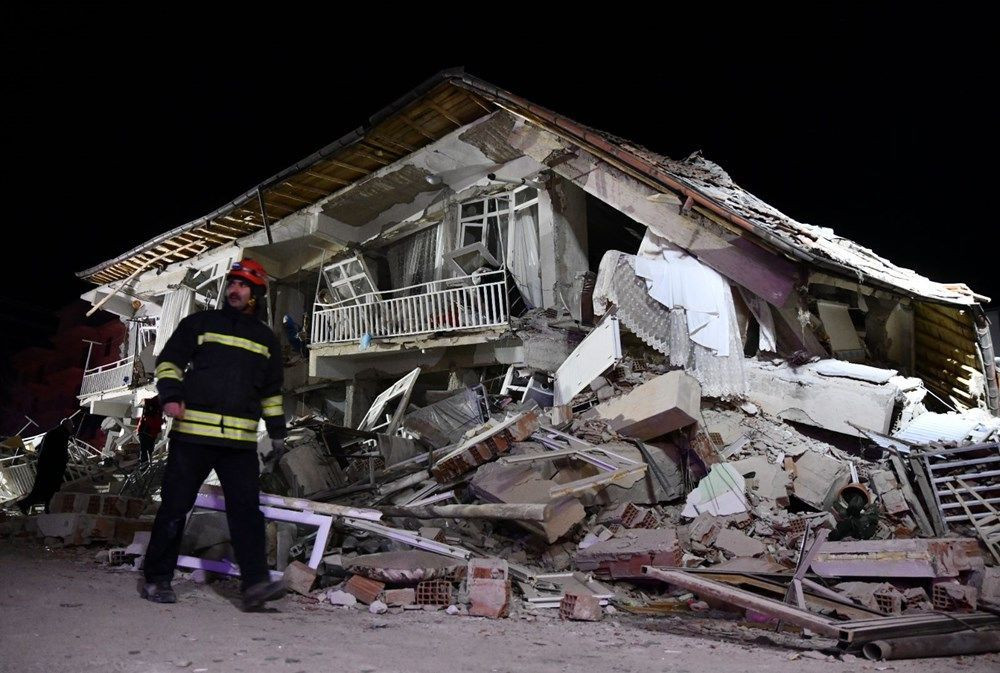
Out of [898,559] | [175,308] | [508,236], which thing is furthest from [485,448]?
[175,308]

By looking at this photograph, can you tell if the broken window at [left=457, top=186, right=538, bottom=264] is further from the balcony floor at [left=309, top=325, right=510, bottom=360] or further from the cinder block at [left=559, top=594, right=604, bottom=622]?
the cinder block at [left=559, top=594, right=604, bottom=622]

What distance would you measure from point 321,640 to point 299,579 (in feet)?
3.96

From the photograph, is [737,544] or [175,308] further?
[175,308]

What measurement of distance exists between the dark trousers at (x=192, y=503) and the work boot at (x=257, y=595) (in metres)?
0.05

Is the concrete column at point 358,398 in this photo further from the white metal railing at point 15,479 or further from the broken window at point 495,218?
the white metal railing at point 15,479

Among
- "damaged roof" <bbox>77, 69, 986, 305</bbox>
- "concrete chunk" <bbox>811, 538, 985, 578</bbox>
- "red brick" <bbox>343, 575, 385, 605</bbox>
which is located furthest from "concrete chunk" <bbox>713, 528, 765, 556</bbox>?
"damaged roof" <bbox>77, 69, 986, 305</bbox>

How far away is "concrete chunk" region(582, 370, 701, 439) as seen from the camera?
6391mm

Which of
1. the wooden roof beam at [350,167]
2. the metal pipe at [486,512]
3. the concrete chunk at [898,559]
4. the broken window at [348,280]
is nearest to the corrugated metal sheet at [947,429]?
the concrete chunk at [898,559]

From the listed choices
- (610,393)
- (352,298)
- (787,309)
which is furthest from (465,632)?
(352,298)

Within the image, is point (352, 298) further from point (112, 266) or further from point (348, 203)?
point (112, 266)

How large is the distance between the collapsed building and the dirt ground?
30cm

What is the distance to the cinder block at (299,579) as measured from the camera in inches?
152

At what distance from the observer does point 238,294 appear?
12.4ft

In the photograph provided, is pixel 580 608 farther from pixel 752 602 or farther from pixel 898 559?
pixel 898 559
